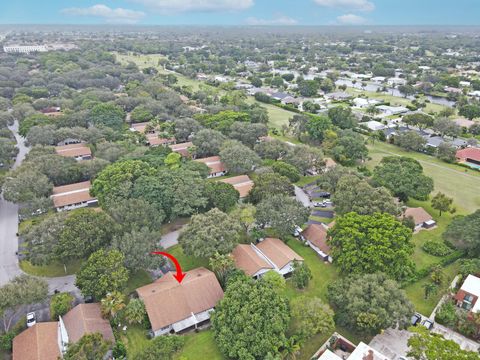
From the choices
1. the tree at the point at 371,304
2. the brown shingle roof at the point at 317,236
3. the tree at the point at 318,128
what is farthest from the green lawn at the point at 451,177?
the tree at the point at 371,304

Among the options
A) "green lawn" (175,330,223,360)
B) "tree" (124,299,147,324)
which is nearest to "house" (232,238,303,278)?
"green lawn" (175,330,223,360)

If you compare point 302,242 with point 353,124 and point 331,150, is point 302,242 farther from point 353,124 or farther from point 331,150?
point 353,124

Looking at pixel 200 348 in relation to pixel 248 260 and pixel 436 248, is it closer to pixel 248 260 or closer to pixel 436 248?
pixel 248 260

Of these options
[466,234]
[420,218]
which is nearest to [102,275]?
[466,234]

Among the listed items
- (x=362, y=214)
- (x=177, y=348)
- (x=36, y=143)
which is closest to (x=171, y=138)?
(x=36, y=143)

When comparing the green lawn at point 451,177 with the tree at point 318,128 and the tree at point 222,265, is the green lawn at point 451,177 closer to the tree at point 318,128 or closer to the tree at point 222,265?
the tree at point 318,128
